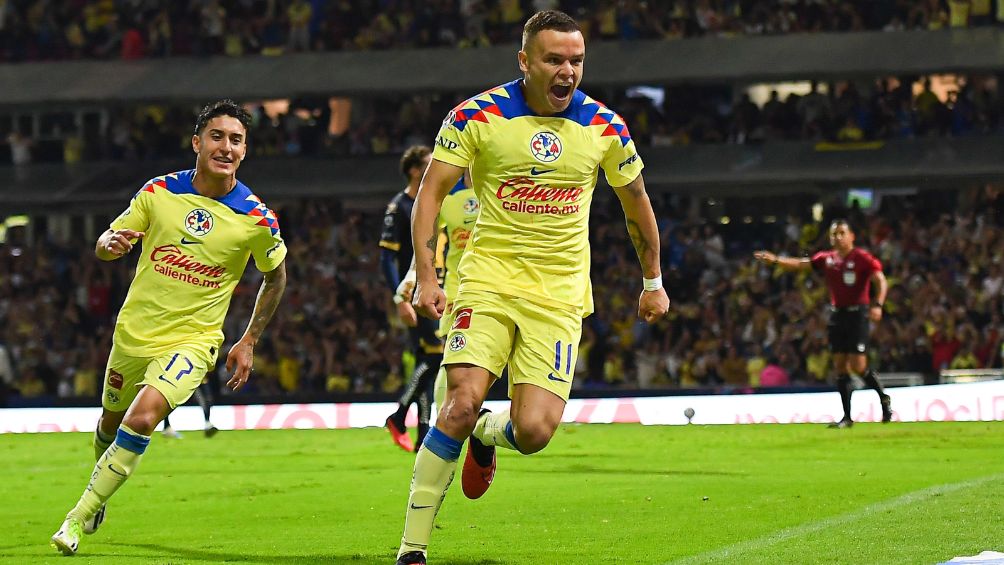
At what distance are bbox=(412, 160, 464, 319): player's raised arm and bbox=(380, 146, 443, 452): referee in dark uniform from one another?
5.05 metres

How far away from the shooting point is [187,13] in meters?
33.5

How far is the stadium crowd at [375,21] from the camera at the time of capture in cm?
2973

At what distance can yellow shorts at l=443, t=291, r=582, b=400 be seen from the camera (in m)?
7.14

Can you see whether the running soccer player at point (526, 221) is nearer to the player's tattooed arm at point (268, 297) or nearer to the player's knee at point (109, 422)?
the player's tattooed arm at point (268, 297)

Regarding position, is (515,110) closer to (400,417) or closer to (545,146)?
(545,146)

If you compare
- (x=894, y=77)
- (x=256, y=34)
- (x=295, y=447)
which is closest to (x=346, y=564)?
(x=295, y=447)

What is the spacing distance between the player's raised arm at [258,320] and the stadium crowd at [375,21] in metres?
21.8

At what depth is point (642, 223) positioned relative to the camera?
7.68 meters

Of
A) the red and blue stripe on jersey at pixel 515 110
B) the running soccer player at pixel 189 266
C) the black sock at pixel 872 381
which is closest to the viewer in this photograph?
the red and blue stripe on jersey at pixel 515 110

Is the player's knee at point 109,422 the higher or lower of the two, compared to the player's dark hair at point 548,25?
lower

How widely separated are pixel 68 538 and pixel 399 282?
18.0ft

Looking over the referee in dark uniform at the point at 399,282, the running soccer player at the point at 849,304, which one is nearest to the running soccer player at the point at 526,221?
the referee in dark uniform at the point at 399,282

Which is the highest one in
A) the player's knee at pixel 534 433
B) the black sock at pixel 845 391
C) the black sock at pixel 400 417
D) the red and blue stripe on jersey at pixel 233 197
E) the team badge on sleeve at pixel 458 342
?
the team badge on sleeve at pixel 458 342

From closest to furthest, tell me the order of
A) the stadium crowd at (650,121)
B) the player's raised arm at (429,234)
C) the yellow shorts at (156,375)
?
the player's raised arm at (429,234), the yellow shorts at (156,375), the stadium crowd at (650,121)
